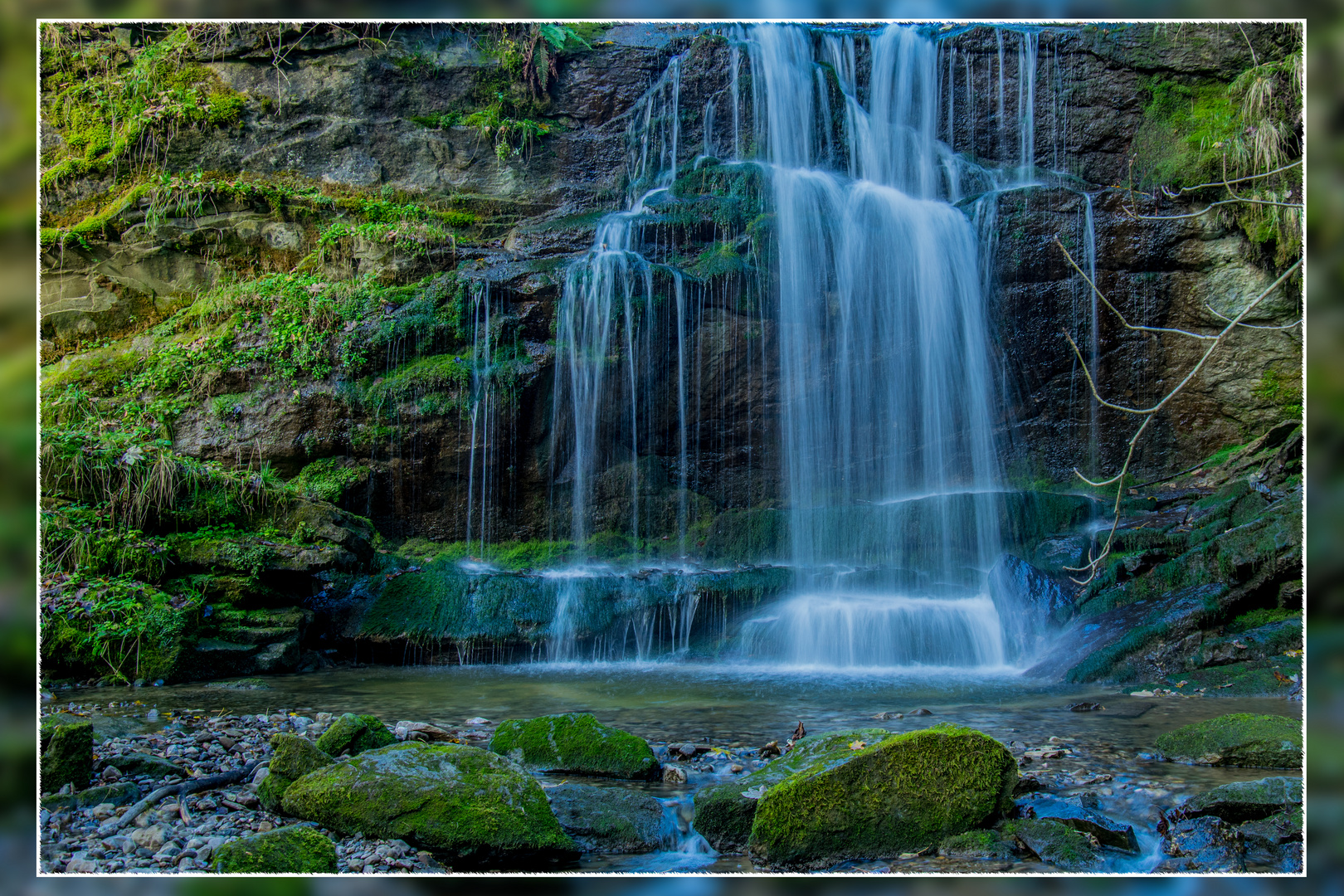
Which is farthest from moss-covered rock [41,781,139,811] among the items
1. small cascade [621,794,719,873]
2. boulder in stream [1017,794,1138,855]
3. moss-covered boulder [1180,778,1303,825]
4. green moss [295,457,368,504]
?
green moss [295,457,368,504]

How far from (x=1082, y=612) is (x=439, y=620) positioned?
6.33 meters

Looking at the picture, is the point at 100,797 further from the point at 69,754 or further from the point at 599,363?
the point at 599,363

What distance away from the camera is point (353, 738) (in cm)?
388

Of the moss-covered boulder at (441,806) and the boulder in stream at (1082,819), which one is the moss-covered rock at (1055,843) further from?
the moss-covered boulder at (441,806)

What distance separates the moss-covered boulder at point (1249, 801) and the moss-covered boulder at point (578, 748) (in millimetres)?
Result: 2293

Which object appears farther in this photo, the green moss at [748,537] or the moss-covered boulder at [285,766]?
the green moss at [748,537]

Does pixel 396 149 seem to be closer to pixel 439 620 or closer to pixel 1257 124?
pixel 439 620

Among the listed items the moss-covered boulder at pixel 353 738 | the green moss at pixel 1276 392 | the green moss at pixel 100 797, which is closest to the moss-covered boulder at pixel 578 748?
the moss-covered boulder at pixel 353 738

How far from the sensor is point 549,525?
11352 mm

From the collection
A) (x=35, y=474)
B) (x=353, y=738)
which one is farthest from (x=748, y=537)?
(x=35, y=474)

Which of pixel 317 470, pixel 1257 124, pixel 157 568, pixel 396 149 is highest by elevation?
pixel 396 149

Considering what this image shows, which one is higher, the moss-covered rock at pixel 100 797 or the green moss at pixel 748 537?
the green moss at pixel 748 537

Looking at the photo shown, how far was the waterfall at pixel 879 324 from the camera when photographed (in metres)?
10.1

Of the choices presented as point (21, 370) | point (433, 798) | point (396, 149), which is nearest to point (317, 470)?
point (396, 149)
